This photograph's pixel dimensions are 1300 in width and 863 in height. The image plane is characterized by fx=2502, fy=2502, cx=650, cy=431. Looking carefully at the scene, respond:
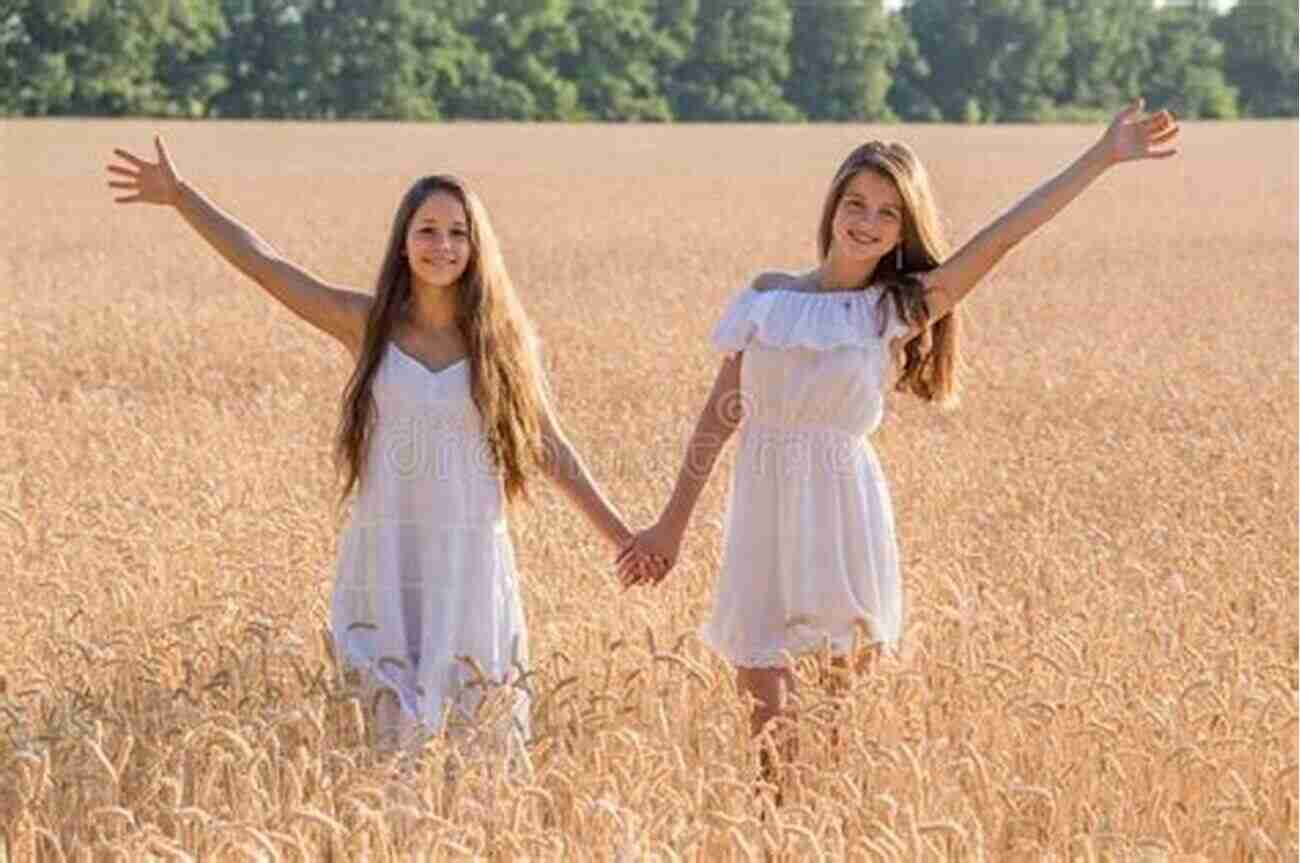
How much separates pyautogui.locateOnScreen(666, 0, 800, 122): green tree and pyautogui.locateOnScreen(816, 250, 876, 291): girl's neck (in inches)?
2802

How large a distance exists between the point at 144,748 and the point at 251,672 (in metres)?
0.40

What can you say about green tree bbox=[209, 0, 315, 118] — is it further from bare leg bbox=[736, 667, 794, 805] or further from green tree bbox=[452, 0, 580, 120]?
bare leg bbox=[736, 667, 794, 805]

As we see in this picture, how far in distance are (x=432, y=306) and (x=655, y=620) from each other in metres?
1.33

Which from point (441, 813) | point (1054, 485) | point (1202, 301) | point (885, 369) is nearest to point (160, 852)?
point (441, 813)

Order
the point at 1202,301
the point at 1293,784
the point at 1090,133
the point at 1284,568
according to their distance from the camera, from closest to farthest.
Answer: the point at 1293,784
the point at 1284,568
the point at 1202,301
the point at 1090,133

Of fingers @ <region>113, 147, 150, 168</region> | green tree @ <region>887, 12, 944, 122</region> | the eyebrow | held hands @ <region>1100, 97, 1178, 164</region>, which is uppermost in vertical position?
held hands @ <region>1100, 97, 1178, 164</region>

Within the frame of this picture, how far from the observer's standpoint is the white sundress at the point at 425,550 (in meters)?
5.06

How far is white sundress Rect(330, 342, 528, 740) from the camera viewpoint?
16.6ft

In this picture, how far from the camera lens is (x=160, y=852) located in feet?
13.5

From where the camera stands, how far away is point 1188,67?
8962 centimetres

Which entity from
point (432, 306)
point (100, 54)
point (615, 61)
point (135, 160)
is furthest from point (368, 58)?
point (432, 306)

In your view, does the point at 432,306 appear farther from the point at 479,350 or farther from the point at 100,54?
the point at 100,54

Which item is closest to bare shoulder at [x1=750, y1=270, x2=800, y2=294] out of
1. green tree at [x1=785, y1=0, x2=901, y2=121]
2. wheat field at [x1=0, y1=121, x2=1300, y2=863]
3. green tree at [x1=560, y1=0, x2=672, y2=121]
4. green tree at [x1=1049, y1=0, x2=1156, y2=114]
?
wheat field at [x1=0, y1=121, x2=1300, y2=863]

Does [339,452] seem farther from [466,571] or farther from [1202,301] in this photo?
[1202,301]
